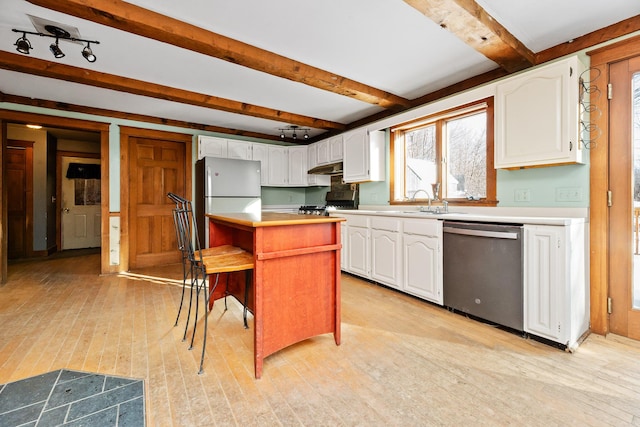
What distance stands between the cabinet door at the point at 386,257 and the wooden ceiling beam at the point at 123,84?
7.52ft

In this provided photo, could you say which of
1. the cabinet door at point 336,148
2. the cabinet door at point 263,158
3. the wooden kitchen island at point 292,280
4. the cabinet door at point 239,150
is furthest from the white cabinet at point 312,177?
the wooden kitchen island at point 292,280

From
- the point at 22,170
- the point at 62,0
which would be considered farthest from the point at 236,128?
the point at 22,170

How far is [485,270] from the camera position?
234 centimetres

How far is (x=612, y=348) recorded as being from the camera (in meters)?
2.00

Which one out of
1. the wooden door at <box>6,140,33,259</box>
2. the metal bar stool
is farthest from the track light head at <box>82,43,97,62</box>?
the wooden door at <box>6,140,33,259</box>

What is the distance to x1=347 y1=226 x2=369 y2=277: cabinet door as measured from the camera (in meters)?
3.59

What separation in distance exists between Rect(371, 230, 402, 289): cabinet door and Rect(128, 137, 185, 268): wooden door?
3271 millimetres

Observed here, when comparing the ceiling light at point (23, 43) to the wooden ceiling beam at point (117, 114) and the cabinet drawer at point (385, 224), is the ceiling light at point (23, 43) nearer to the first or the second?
the wooden ceiling beam at point (117, 114)

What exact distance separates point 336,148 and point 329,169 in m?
0.36

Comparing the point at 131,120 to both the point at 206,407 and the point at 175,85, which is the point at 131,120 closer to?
the point at 175,85

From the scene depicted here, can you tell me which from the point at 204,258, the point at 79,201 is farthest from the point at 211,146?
the point at 79,201

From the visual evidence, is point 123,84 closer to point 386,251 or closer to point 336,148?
point 336,148

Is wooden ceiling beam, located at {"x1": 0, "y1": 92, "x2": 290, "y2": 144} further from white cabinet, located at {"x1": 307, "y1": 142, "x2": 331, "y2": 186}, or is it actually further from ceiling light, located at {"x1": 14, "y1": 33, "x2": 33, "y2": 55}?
ceiling light, located at {"x1": 14, "y1": 33, "x2": 33, "y2": 55}

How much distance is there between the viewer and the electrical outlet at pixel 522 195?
100 inches
